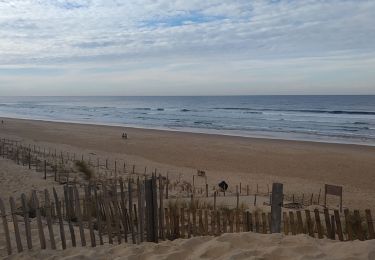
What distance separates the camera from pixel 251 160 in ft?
74.6

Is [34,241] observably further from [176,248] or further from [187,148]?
[187,148]

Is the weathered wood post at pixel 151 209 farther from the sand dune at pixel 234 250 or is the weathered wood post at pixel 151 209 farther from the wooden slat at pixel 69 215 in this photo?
the wooden slat at pixel 69 215

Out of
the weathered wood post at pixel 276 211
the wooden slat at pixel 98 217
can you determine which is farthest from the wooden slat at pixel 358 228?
the wooden slat at pixel 98 217

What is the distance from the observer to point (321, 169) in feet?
66.2

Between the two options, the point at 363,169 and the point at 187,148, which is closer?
the point at 363,169

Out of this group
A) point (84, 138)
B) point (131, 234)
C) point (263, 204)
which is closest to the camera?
point (131, 234)

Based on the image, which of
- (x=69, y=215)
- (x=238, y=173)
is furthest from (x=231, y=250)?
(x=238, y=173)

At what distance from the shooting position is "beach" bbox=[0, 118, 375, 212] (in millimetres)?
16020

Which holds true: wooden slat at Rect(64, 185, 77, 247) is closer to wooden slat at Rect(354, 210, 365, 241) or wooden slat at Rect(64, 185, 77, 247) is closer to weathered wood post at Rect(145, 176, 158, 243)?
weathered wood post at Rect(145, 176, 158, 243)

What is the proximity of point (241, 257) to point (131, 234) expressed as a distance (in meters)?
2.16

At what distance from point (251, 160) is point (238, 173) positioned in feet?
14.3

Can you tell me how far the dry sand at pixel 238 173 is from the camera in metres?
4.49

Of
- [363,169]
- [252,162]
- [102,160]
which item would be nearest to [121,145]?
[102,160]

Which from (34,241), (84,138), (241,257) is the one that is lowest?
(84,138)
